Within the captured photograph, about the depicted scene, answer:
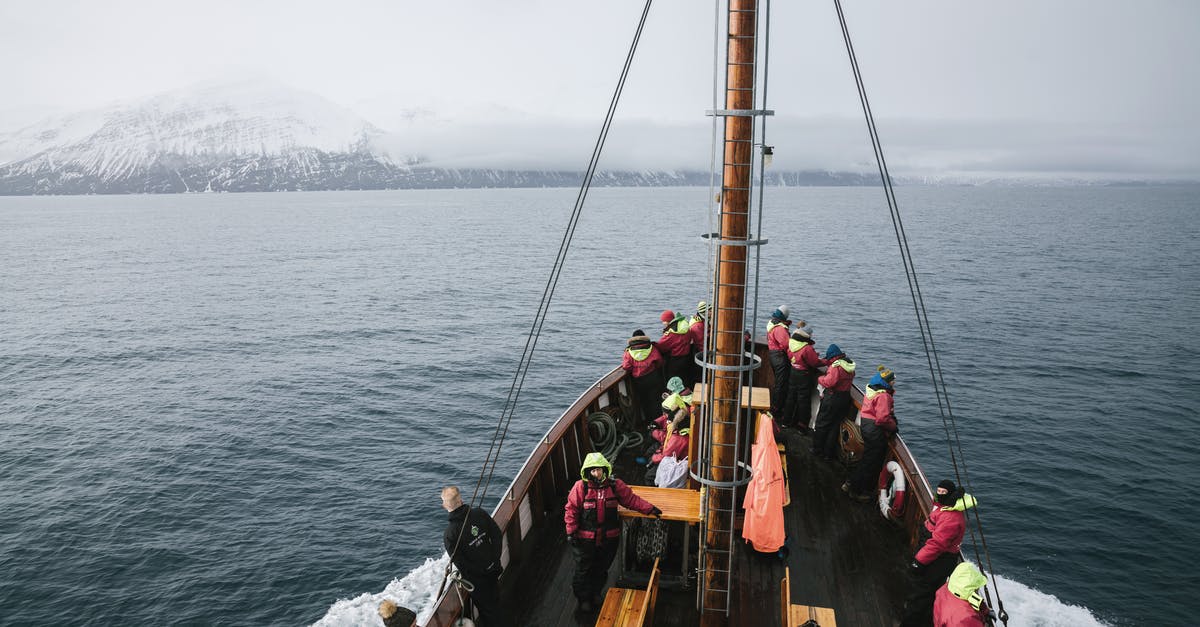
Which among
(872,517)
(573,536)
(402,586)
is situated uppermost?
(573,536)

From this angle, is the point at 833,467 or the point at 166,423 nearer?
the point at 833,467

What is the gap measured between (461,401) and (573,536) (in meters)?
22.2

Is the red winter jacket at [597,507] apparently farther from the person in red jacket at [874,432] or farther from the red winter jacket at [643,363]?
the red winter jacket at [643,363]

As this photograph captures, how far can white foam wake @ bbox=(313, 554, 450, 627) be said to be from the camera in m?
15.0

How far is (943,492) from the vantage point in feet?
24.2

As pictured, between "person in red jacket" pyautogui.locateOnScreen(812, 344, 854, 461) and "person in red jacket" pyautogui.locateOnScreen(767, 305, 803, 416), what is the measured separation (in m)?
0.94

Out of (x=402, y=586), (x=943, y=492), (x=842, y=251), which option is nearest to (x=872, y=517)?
(x=943, y=492)

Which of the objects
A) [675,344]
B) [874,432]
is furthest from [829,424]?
[675,344]

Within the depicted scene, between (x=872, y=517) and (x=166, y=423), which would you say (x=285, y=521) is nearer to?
(x=166, y=423)

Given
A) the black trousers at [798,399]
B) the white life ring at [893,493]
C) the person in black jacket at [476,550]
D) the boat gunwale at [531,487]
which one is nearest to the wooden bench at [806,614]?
the boat gunwale at [531,487]

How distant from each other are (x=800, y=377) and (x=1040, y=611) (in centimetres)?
771

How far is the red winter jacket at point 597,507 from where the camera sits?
7.29 meters

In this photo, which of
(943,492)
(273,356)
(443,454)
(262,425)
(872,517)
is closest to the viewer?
(943,492)

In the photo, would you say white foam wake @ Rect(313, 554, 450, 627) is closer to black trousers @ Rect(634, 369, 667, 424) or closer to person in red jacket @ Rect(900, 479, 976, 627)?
black trousers @ Rect(634, 369, 667, 424)
